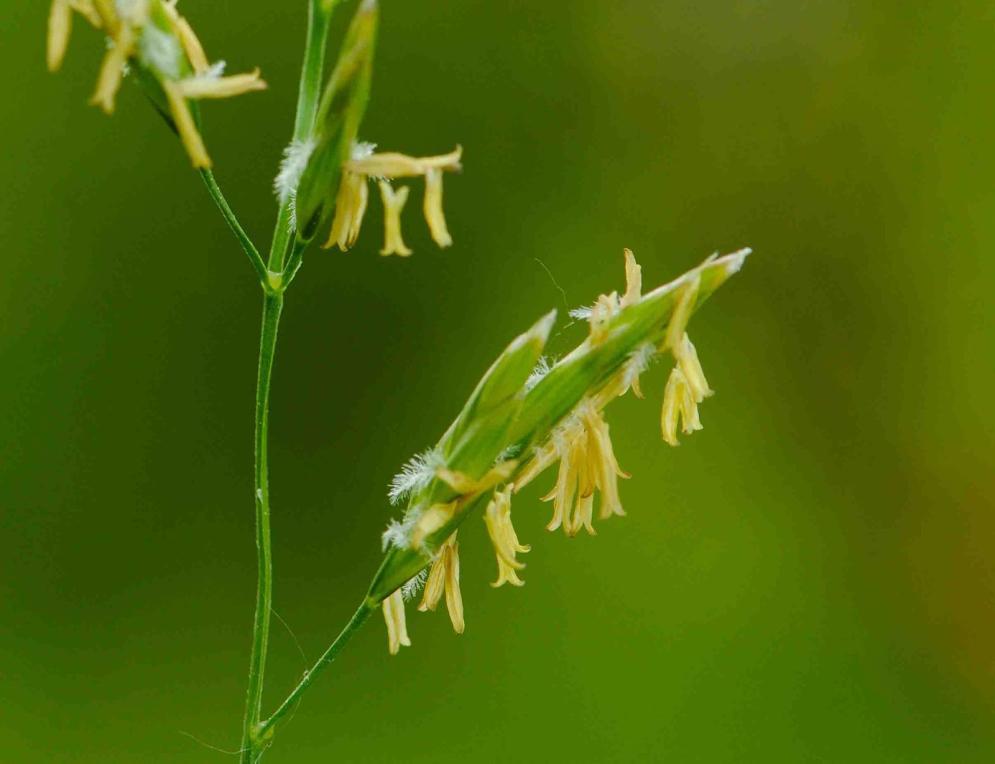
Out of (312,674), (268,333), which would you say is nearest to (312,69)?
(268,333)

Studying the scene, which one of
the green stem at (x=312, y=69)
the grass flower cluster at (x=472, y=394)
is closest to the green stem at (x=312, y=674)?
the grass flower cluster at (x=472, y=394)

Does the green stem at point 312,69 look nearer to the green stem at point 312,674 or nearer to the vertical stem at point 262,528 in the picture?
the vertical stem at point 262,528

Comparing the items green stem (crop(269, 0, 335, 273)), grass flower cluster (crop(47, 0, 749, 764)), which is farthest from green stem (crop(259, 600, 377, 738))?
green stem (crop(269, 0, 335, 273))

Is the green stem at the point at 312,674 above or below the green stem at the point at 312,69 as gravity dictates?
below

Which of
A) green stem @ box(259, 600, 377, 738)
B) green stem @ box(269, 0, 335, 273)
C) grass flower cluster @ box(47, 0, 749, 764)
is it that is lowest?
green stem @ box(259, 600, 377, 738)

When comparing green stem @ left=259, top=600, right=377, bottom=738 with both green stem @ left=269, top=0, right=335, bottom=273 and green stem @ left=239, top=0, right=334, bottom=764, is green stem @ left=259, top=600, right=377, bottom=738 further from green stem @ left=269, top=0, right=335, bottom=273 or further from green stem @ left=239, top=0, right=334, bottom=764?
green stem @ left=269, top=0, right=335, bottom=273

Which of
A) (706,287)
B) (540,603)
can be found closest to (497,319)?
(540,603)

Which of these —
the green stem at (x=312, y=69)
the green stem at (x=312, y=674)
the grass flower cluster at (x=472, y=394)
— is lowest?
the green stem at (x=312, y=674)

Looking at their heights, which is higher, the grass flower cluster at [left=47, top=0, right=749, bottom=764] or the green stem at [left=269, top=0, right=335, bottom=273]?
the green stem at [left=269, top=0, right=335, bottom=273]
